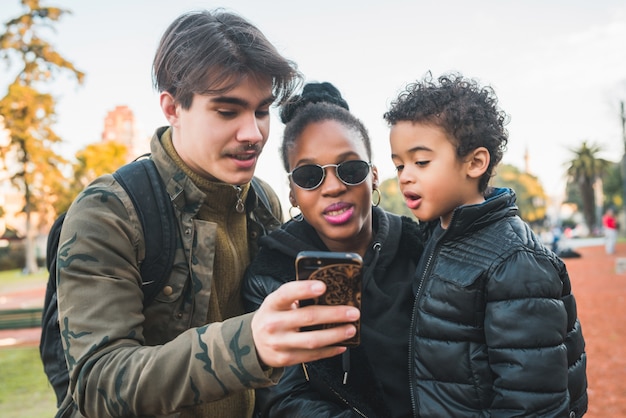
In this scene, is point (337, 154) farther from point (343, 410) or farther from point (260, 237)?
point (343, 410)

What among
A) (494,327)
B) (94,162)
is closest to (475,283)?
(494,327)

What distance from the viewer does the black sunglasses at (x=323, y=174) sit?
8.55 feet

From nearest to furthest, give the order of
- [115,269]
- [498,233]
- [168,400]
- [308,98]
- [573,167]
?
[168,400], [115,269], [498,233], [308,98], [573,167]

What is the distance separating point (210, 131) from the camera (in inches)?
90.1

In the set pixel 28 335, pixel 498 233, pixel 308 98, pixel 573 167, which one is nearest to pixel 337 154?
pixel 308 98

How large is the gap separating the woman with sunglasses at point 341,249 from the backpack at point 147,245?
0.52 metres

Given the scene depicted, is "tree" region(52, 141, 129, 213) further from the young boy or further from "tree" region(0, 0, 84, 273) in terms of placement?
the young boy

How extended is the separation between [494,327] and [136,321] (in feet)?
4.41

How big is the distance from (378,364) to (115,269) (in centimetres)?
123

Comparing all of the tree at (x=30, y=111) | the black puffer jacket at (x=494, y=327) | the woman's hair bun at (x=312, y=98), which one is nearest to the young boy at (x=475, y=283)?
the black puffer jacket at (x=494, y=327)

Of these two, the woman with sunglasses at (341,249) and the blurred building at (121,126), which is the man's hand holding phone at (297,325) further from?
the blurred building at (121,126)

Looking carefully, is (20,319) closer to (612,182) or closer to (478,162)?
(478,162)

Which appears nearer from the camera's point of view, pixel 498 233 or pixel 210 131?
pixel 498 233

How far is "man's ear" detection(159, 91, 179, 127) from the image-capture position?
2.45m
